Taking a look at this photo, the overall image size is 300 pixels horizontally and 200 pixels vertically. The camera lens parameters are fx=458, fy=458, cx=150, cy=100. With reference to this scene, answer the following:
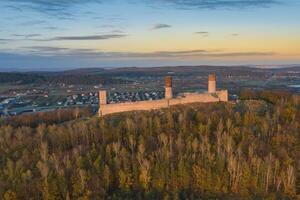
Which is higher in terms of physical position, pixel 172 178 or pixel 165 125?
pixel 165 125

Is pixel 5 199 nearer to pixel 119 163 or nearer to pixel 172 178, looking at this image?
pixel 119 163

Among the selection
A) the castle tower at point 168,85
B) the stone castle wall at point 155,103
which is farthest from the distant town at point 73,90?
the stone castle wall at point 155,103

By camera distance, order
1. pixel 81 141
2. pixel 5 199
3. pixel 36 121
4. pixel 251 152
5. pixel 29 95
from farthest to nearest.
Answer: pixel 29 95 < pixel 36 121 < pixel 81 141 < pixel 251 152 < pixel 5 199

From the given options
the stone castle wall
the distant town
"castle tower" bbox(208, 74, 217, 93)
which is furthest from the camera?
the distant town

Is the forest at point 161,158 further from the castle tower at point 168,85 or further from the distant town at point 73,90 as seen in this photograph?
the distant town at point 73,90

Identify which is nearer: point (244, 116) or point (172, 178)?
point (172, 178)

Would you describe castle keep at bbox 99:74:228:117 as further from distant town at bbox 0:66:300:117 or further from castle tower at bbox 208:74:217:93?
distant town at bbox 0:66:300:117

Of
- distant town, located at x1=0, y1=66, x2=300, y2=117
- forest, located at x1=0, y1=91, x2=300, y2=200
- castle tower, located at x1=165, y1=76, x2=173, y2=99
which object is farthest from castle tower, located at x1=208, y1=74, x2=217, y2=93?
distant town, located at x1=0, y1=66, x2=300, y2=117

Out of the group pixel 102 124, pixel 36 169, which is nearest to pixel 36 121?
pixel 102 124
